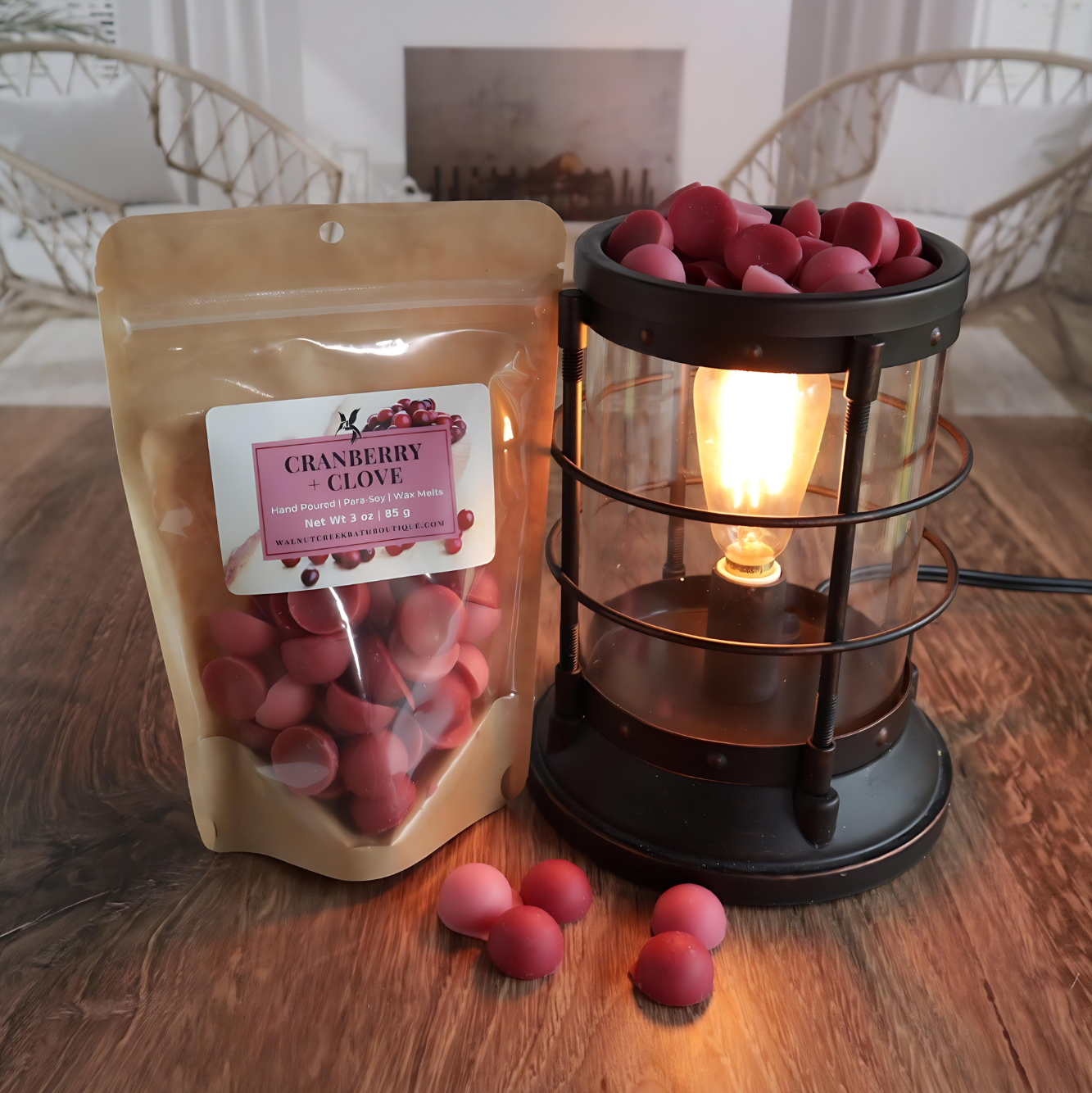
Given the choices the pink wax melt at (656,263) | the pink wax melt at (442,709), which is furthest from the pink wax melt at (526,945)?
the pink wax melt at (656,263)

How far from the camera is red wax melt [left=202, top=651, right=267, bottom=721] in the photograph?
660mm

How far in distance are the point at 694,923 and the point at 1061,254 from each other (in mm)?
1512

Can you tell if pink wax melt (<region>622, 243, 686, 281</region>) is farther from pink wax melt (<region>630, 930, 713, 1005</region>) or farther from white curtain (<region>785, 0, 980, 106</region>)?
white curtain (<region>785, 0, 980, 106</region>)

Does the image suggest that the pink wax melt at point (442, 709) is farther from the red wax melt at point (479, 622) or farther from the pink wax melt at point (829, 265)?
the pink wax melt at point (829, 265)

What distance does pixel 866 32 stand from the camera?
5.90 ft

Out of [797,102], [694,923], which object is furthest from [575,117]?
[694,923]

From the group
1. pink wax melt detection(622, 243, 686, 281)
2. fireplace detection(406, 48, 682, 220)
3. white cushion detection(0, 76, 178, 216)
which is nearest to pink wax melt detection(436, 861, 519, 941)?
pink wax melt detection(622, 243, 686, 281)

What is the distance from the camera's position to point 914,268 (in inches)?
24.2

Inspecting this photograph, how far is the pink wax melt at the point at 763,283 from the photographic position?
581 mm

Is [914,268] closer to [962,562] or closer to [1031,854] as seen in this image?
[1031,854]

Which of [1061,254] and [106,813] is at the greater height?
[1061,254]

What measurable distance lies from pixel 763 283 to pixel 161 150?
61.9 inches

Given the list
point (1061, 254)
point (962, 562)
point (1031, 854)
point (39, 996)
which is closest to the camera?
point (39, 996)

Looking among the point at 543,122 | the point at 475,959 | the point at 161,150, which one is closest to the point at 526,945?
the point at 475,959
